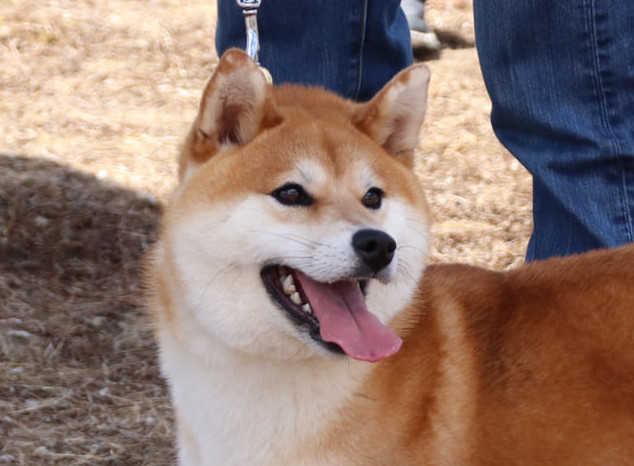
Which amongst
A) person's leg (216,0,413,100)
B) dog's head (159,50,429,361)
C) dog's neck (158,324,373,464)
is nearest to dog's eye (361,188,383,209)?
dog's head (159,50,429,361)

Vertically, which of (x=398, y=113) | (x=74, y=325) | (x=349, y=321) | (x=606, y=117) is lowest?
(x=74, y=325)

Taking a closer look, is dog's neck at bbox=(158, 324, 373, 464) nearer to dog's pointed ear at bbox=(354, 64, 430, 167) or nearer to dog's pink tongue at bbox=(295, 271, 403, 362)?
dog's pink tongue at bbox=(295, 271, 403, 362)

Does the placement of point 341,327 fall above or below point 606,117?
below

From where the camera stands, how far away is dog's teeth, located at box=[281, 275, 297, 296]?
194cm

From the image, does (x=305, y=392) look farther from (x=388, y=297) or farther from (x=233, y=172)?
(x=233, y=172)

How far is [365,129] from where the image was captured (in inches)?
86.0

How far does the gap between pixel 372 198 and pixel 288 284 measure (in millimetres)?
324

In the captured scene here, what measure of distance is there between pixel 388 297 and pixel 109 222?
7.19ft

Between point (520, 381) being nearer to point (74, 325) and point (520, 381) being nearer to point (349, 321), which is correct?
point (349, 321)

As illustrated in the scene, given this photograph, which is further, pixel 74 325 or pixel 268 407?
pixel 74 325

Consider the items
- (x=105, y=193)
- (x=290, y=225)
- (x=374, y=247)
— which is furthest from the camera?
(x=105, y=193)

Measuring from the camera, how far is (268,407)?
6.50 ft

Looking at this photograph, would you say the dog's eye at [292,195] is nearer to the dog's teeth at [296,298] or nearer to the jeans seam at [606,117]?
the dog's teeth at [296,298]

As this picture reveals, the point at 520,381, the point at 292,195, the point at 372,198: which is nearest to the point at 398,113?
the point at 372,198
